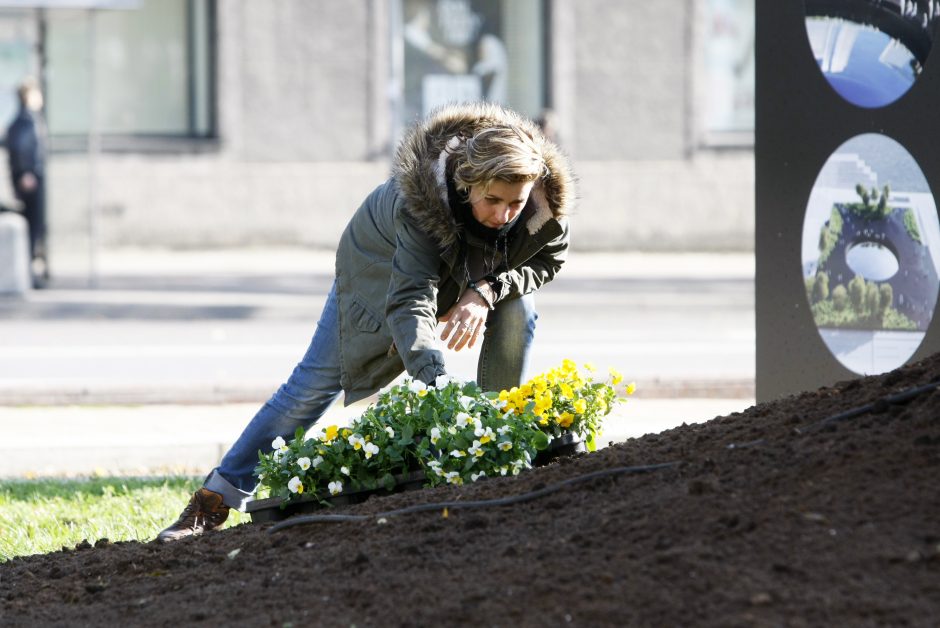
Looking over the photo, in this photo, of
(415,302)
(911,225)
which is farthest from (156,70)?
→ (415,302)

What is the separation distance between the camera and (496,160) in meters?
4.21

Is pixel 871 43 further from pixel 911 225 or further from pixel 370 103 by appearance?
pixel 370 103

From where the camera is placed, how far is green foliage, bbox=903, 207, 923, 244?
5.04 meters

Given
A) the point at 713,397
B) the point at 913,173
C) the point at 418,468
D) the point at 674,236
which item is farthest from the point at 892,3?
the point at 674,236

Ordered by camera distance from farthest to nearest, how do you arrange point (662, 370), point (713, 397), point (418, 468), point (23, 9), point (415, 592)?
point (23, 9) < point (662, 370) < point (713, 397) < point (418, 468) < point (415, 592)

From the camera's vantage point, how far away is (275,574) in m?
3.40

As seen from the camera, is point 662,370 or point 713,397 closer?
point 713,397

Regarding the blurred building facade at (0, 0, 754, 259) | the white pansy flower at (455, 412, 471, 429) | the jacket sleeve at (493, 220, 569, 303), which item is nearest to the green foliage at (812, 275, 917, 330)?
the jacket sleeve at (493, 220, 569, 303)

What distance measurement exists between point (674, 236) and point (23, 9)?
378 inches

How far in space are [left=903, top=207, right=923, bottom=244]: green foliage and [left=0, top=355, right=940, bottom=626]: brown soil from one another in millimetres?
1252

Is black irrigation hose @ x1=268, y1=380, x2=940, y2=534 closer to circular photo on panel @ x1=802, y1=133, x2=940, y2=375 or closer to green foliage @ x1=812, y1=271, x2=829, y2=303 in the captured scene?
circular photo on panel @ x1=802, y1=133, x2=940, y2=375

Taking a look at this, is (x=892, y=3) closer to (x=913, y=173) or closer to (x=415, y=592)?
(x=913, y=173)

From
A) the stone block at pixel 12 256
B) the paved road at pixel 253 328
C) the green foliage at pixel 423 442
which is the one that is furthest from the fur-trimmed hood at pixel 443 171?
the stone block at pixel 12 256

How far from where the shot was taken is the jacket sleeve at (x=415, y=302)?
438cm
